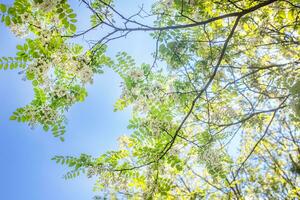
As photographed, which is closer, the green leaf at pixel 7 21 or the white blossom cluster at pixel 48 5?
the white blossom cluster at pixel 48 5

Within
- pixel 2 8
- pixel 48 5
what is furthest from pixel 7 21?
pixel 48 5

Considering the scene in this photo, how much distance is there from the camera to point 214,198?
1170 cm

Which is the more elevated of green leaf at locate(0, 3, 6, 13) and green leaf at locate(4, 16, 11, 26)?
green leaf at locate(0, 3, 6, 13)

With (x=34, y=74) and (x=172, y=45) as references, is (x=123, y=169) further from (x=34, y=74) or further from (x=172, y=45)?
(x=172, y=45)

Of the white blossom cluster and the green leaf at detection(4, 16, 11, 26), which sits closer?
the white blossom cluster

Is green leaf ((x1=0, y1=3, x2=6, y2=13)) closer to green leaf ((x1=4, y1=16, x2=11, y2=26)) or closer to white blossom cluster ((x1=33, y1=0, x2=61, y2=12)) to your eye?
green leaf ((x1=4, y1=16, x2=11, y2=26))

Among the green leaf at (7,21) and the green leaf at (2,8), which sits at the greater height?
the green leaf at (2,8)

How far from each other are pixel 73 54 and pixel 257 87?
3.41 m

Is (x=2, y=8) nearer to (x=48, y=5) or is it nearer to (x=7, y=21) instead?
(x=7, y=21)

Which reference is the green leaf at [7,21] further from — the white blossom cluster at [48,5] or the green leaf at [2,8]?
the white blossom cluster at [48,5]

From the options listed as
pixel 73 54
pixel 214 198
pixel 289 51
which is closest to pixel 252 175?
pixel 214 198

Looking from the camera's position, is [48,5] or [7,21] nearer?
[48,5]

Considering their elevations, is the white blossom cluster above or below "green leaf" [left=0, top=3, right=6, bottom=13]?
below

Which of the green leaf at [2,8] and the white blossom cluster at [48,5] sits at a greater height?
the green leaf at [2,8]
